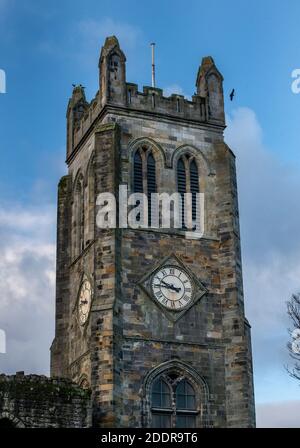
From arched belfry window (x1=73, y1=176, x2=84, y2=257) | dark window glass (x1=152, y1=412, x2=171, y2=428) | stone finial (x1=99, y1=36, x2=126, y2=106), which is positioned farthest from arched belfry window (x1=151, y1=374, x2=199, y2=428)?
stone finial (x1=99, y1=36, x2=126, y2=106)

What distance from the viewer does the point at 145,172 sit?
4328cm

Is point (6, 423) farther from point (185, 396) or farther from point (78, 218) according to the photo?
point (78, 218)

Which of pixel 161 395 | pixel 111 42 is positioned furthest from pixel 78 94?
pixel 161 395

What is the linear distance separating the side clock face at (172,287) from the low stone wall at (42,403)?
18.8ft

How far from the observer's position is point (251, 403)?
40.2 m

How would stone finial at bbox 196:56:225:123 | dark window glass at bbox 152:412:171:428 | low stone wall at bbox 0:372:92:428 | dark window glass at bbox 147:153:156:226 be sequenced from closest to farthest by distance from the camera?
1. low stone wall at bbox 0:372:92:428
2. dark window glass at bbox 152:412:171:428
3. dark window glass at bbox 147:153:156:226
4. stone finial at bbox 196:56:225:123

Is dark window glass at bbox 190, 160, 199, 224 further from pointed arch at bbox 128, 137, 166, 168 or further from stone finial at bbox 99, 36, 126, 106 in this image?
stone finial at bbox 99, 36, 126, 106

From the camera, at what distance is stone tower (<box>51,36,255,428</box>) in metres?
39.4

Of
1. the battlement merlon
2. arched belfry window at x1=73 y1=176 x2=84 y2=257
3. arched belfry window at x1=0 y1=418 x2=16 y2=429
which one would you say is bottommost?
arched belfry window at x1=0 y1=418 x2=16 y2=429

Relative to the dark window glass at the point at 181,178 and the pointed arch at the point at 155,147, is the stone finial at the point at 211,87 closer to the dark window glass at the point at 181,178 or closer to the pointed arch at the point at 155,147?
the dark window glass at the point at 181,178

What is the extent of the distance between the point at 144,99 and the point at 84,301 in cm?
961

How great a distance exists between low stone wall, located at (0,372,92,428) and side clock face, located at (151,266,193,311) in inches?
226

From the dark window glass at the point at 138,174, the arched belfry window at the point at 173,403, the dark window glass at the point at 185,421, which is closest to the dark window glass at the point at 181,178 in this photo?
the dark window glass at the point at 138,174

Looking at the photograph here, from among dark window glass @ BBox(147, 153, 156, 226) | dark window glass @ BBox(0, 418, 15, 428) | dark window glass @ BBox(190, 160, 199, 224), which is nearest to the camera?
dark window glass @ BBox(0, 418, 15, 428)
